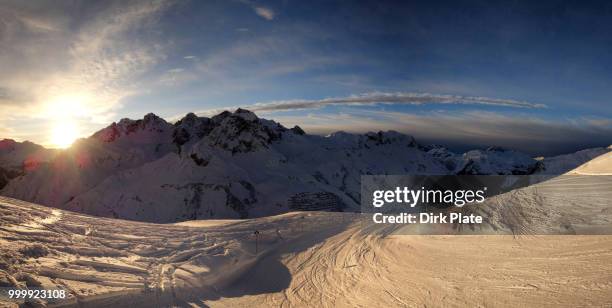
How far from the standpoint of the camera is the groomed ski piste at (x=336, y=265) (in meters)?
9.18

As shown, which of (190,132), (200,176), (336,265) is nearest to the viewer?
(336,265)

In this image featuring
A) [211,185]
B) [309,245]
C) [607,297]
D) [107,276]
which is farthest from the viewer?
[211,185]

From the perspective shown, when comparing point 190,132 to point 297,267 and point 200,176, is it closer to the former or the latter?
point 200,176

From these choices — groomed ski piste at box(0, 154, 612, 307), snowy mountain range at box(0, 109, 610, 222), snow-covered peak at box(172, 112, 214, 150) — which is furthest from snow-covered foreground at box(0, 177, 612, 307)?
snow-covered peak at box(172, 112, 214, 150)

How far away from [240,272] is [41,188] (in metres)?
187

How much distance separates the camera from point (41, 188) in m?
167

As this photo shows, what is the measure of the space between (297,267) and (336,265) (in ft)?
6.43

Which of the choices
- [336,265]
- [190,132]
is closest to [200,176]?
[190,132]

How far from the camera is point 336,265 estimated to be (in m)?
15.5

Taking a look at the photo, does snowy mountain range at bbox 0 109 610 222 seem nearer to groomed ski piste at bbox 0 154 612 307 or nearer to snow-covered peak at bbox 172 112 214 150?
snow-covered peak at bbox 172 112 214 150

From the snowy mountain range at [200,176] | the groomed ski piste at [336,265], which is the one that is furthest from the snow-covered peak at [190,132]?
the groomed ski piste at [336,265]

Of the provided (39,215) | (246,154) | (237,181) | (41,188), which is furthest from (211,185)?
(39,215)

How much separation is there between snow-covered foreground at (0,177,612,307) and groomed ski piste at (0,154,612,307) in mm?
41

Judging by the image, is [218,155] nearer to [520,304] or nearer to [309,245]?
[309,245]
